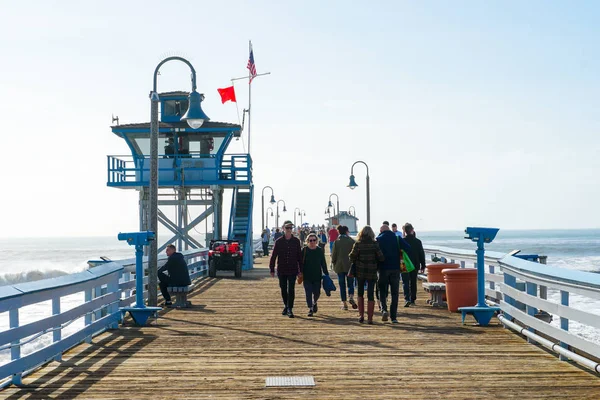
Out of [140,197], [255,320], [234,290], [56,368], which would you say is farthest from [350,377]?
[140,197]

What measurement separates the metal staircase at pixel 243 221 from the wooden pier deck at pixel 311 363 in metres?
20.0

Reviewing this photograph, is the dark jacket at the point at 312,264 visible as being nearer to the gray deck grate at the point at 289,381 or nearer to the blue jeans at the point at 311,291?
the blue jeans at the point at 311,291

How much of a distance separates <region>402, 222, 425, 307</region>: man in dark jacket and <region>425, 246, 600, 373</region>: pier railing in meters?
2.30

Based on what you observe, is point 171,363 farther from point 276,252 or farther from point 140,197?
point 140,197

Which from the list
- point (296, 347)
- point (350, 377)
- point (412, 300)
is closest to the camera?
point (350, 377)

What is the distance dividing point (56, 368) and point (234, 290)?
12.9 metres

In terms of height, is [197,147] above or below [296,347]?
above

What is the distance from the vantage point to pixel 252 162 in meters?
35.6

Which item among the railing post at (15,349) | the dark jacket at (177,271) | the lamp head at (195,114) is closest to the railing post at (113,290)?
the dark jacket at (177,271)

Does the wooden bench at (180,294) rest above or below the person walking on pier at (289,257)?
below

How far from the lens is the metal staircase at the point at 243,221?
35.0 metres

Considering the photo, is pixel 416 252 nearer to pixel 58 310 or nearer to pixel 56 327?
pixel 58 310

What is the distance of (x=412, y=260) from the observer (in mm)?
16859

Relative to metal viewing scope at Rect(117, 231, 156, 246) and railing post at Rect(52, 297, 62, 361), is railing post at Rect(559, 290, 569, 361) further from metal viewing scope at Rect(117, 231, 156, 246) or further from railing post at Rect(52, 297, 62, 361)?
metal viewing scope at Rect(117, 231, 156, 246)
